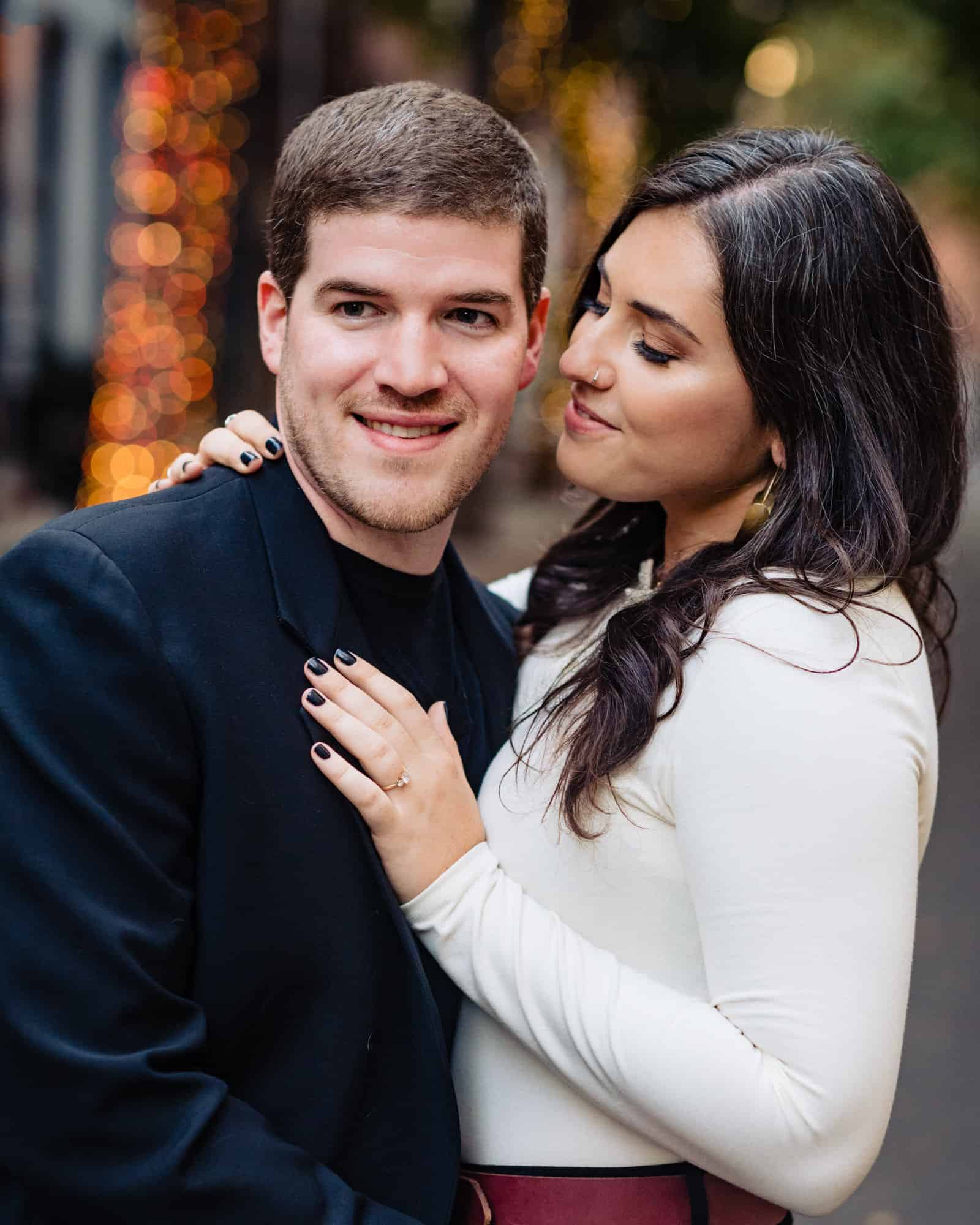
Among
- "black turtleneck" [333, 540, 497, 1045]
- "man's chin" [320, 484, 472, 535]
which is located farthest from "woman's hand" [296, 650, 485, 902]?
"man's chin" [320, 484, 472, 535]

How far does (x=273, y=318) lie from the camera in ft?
7.94

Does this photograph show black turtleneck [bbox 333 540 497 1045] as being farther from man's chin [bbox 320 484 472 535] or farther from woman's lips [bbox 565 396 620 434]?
woman's lips [bbox 565 396 620 434]

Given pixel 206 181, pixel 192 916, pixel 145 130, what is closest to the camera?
pixel 192 916

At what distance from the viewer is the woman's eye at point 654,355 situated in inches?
94.6

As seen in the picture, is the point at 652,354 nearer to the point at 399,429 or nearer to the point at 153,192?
the point at 399,429

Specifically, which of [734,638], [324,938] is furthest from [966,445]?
[324,938]

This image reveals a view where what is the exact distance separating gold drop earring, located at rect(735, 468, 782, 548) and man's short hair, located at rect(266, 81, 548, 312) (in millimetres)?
656

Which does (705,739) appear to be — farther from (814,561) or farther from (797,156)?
(797,156)

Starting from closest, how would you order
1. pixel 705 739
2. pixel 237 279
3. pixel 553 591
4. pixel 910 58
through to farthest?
pixel 705 739
pixel 553 591
pixel 237 279
pixel 910 58

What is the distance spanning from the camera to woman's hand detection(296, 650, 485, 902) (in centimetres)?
208

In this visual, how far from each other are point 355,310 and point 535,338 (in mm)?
543

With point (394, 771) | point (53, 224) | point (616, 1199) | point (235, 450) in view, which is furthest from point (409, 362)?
point (53, 224)

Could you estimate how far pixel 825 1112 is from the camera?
1926 millimetres

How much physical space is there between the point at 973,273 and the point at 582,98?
92.3 feet
